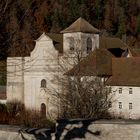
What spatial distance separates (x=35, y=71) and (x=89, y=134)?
139 ft

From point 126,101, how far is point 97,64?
17.2 feet

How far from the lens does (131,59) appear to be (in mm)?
53688

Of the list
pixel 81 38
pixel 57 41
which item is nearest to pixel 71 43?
pixel 81 38

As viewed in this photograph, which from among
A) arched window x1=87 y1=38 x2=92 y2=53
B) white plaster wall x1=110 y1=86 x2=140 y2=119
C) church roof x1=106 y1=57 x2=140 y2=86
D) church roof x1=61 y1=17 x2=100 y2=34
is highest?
church roof x1=61 y1=17 x2=100 y2=34

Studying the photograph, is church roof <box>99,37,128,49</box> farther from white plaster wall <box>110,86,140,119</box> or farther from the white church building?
white plaster wall <box>110,86,140,119</box>

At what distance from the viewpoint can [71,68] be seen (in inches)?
2076

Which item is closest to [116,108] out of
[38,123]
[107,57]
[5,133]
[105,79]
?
[105,79]

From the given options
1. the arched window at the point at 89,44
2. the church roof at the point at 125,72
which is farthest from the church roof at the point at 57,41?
the church roof at the point at 125,72

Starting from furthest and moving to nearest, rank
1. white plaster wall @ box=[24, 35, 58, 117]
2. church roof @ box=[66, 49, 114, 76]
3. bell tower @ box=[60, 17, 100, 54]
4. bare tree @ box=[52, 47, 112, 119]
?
1. white plaster wall @ box=[24, 35, 58, 117]
2. bell tower @ box=[60, 17, 100, 54]
3. church roof @ box=[66, 49, 114, 76]
4. bare tree @ box=[52, 47, 112, 119]

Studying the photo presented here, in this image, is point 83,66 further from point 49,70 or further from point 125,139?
point 125,139

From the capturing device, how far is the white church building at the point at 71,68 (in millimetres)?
50281

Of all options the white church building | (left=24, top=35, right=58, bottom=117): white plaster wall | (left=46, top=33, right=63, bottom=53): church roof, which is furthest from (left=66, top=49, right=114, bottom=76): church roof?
(left=46, top=33, right=63, bottom=53): church roof

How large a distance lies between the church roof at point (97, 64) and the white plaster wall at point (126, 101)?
2509 mm

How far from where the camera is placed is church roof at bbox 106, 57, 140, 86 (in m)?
50.5
